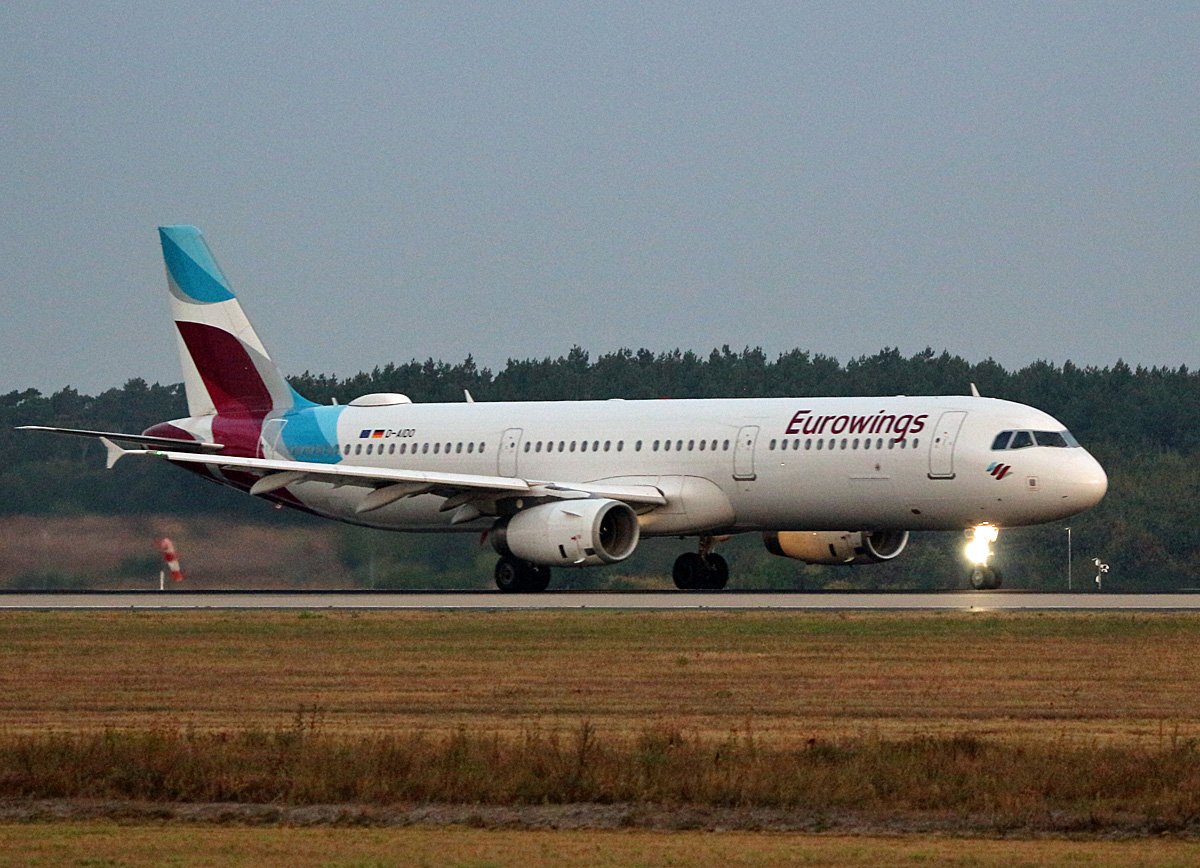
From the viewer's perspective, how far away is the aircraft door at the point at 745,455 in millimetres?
39469

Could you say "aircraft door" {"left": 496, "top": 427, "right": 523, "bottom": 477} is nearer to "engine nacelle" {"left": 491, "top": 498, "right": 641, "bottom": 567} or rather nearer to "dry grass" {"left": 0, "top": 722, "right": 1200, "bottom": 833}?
"engine nacelle" {"left": 491, "top": 498, "right": 641, "bottom": 567}

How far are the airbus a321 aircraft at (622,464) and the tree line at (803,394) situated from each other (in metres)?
2.51

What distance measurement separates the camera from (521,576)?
40.8 metres

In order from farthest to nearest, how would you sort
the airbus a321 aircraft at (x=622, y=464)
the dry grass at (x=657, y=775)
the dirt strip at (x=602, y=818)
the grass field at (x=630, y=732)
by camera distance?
the airbus a321 aircraft at (x=622, y=464) < the dry grass at (x=657, y=775) < the dirt strip at (x=602, y=818) < the grass field at (x=630, y=732)

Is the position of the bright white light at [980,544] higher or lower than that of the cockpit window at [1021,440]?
lower

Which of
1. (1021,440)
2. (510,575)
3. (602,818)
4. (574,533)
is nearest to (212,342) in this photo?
(510,575)

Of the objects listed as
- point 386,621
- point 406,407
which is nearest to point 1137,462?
point 406,407

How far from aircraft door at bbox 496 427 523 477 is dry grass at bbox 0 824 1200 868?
29.9 meters

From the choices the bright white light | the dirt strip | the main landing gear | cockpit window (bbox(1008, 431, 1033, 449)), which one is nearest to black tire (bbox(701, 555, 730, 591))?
the main landing gear

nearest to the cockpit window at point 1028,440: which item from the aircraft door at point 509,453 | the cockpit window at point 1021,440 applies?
the cockpit window at point 1021,440

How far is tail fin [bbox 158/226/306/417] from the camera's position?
1874 inches

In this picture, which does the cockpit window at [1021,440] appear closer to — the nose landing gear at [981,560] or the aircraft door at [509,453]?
the nose landing gear at [981,560]

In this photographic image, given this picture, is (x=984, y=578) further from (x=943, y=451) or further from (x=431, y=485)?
(x=431, y=485)

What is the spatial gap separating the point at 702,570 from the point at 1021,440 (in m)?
8.58
